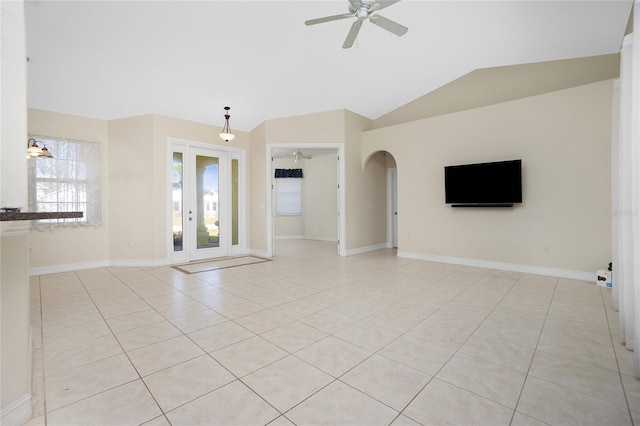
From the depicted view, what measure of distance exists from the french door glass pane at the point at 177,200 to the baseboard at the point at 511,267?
480 cm

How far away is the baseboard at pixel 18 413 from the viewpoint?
4.51 feet

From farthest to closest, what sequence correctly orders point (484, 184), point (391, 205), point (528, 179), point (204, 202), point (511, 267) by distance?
point (391, 205)
point (204, 202)
point (484, 184)
point (511, 267)
point (528, 179)

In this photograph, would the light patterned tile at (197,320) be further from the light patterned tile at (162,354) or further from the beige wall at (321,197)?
the beige wall at (321,197)

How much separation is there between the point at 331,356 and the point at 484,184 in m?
4.40

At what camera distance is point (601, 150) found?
409 cm

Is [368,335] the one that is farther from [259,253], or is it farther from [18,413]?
[259,253]

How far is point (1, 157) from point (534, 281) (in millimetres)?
5652

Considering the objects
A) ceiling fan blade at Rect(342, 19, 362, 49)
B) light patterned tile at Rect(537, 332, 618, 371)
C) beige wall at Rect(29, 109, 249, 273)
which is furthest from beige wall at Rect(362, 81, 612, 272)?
beige wall at Rect(29, 109, 249, 273)

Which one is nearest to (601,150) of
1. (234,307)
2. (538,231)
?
(538,231)

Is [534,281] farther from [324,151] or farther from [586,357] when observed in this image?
[324,151]

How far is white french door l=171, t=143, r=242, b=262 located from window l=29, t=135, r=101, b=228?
135 cm

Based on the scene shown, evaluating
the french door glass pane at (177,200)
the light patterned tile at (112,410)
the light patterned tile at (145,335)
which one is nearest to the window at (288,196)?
the french door glass pane at (177,200)

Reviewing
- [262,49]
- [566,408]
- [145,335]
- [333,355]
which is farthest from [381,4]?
[145,335]

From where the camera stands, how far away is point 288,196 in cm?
1000
